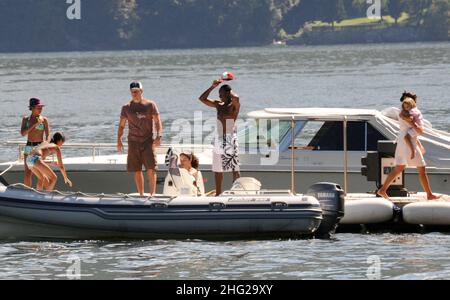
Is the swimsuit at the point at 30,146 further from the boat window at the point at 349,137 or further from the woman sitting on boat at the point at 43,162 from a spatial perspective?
the boat window at the point at 349,137

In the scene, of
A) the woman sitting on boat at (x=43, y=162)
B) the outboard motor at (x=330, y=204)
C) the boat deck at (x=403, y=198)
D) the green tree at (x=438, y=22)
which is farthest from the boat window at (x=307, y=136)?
the green tree at (x=438, y=22)

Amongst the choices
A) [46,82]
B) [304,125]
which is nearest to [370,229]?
[304,125]

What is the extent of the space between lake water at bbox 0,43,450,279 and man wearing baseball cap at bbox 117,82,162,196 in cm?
115

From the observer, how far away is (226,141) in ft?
62.4

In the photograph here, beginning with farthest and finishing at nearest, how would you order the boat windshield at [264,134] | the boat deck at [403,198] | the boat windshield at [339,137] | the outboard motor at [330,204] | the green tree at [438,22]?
1. the green tree at [438,22]
2. the boat windshield at [264,134]
3. the boat windshield at [339,137]
4. the boat deck at [403,198]
5. the outboard motor at [330,204]

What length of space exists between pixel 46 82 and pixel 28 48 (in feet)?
355

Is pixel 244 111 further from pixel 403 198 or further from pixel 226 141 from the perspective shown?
pixel 226 141

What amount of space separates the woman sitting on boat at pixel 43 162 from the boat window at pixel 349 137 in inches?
164

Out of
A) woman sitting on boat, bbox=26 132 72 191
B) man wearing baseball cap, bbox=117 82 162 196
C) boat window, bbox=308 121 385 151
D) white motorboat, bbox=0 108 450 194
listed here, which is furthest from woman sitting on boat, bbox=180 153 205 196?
boat window, bbox=308 121 385 151

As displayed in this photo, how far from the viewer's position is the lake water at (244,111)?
16797 millimetres
